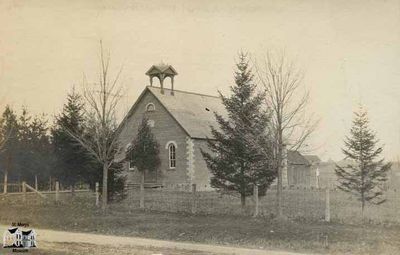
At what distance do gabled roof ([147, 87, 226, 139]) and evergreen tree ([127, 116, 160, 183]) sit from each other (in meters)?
2.06

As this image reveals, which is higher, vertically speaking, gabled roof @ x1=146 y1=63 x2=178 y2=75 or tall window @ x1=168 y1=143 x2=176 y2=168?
gabled roof @ x1=146 y1=63 x2=178 y2=75

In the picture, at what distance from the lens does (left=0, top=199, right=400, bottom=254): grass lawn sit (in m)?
11.5

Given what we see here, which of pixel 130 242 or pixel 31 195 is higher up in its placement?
pixel 31 195

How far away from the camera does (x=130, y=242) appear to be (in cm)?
1217

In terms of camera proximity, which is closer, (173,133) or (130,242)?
(130,242)

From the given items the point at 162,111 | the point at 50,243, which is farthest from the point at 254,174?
the point at 162,111

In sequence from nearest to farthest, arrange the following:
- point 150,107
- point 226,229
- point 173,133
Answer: point 226,229
point 173,133
point 150,107

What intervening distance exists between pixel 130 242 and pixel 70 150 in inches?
521

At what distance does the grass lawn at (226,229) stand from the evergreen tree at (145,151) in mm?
10132

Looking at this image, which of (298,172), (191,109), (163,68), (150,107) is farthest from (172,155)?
(298,172)

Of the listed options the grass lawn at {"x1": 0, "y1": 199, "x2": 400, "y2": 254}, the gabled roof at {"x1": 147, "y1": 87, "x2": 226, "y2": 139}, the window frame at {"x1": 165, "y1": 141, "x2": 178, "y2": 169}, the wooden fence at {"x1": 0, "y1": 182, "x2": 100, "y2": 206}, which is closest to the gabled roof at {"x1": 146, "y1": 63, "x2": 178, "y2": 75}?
the gabled roof at {"x1": 147, "y1": 87, "x2": 226, "y2": 139}

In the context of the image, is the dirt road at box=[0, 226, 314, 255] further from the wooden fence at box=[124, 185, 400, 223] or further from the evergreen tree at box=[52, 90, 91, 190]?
the evergreen tree at box=[52, 90, 91, 190]

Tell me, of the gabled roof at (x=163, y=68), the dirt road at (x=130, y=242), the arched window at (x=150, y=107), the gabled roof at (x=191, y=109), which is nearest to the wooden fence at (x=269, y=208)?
the dirt road at (x=130, y=242)

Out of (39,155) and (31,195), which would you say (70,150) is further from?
(39,155)
